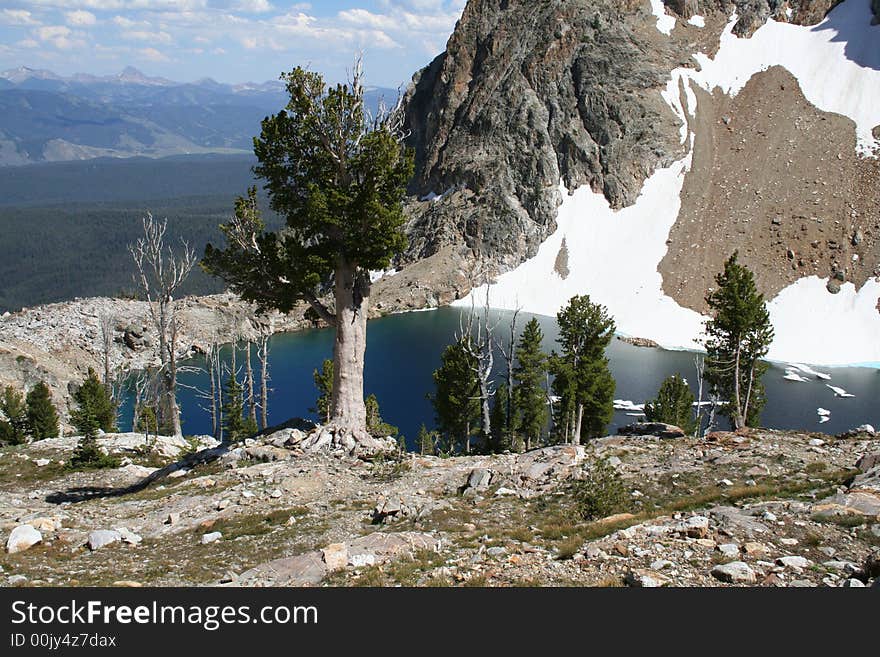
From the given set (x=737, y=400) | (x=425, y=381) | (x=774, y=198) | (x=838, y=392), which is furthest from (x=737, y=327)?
(x=774, y=198)

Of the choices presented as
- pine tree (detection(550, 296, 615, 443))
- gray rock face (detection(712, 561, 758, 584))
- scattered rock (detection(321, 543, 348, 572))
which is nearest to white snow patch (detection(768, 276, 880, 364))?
pine tree (detection(550, 296, 615, 443))

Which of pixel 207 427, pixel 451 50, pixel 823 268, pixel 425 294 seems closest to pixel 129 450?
pixel 207 427

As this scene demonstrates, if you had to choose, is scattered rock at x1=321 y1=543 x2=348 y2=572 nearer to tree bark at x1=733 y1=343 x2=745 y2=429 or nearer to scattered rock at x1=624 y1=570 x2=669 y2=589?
scattered rock at x1=624 y1=570 x2=669 y2=589

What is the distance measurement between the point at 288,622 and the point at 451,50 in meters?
159

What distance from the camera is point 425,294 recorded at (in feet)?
406

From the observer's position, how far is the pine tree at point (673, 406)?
51812mm

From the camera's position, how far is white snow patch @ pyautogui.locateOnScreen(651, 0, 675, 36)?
466 ft

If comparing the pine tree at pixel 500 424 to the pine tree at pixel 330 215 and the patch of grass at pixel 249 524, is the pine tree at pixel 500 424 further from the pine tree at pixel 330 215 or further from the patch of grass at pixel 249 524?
the patch of grass at pixel 249 524

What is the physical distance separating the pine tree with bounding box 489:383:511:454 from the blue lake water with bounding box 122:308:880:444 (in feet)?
40.9

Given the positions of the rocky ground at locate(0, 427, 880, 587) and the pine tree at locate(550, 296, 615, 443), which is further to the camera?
the pine tree at locate(550, 296, 615, 443)

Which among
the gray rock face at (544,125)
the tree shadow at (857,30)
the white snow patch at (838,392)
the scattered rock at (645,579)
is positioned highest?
the tree shadow at (857,30)

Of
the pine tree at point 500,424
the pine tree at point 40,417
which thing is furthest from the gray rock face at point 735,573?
the pine tree at point 40,417

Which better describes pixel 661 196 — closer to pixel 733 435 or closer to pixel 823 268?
pixel 823 268

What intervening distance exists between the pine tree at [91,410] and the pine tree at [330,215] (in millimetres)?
→ 10249
